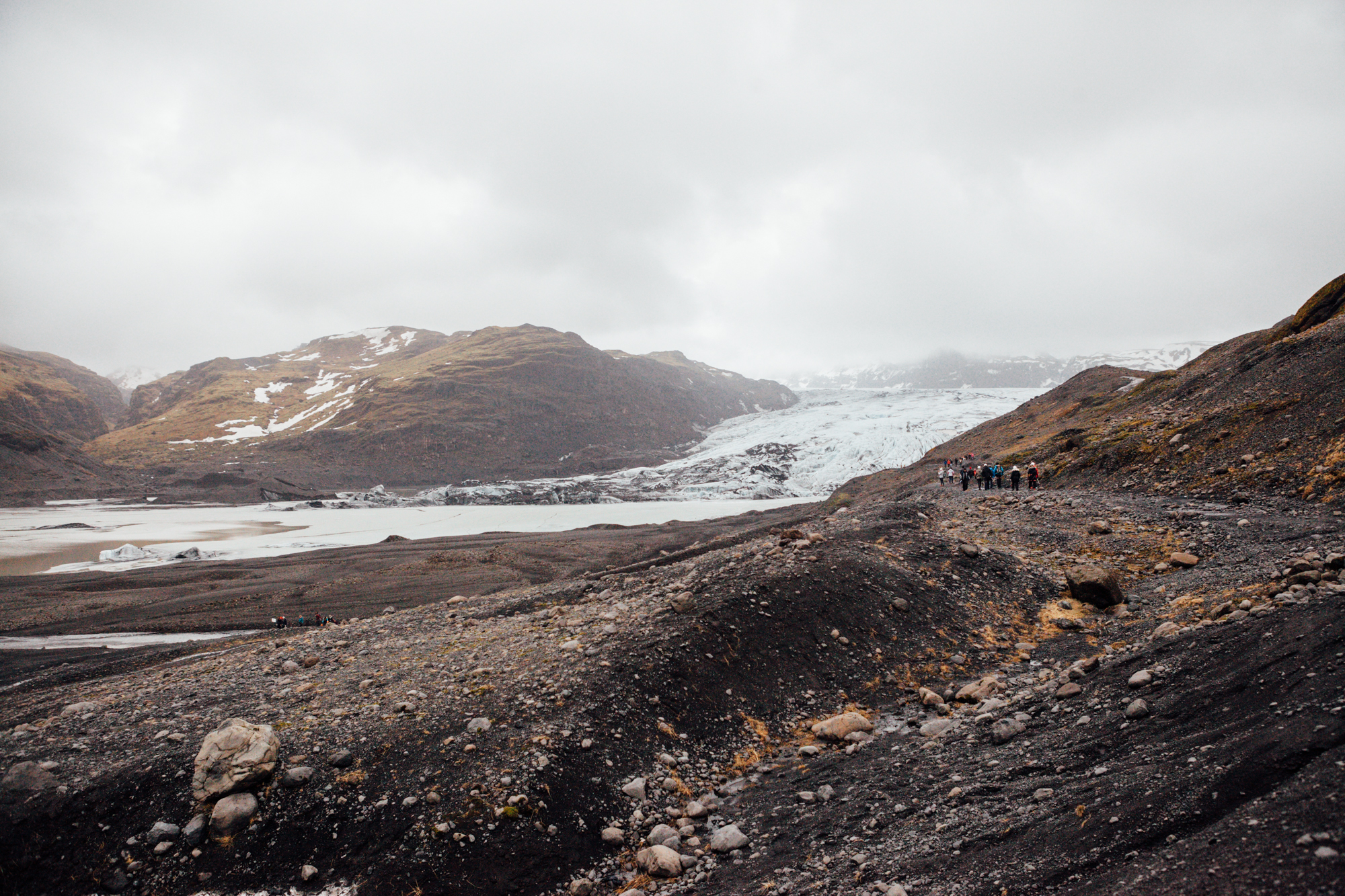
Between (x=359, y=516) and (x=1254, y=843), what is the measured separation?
8389cm

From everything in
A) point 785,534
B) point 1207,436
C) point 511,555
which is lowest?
point 511,555

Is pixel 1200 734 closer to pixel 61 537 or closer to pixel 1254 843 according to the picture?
pixel 1254 843

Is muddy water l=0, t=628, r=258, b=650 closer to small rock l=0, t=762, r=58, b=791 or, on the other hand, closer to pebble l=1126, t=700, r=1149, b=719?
small rock l=0, t=762, r=58, b=791

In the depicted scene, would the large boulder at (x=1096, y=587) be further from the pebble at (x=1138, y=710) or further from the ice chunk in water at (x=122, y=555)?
the ice chunk in water at (x=122, y=555)

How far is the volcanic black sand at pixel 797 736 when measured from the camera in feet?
14.2

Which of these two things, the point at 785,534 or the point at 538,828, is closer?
the point at 538,828

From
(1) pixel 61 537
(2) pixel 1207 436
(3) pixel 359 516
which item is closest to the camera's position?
(2) pixel 1207 436

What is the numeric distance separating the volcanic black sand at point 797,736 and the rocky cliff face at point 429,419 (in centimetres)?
11475

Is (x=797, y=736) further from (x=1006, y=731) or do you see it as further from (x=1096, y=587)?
(x=1096, y=587)

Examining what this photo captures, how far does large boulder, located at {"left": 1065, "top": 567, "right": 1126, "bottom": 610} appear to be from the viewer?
1061 centimetres

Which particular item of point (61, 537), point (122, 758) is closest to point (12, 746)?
point (122, 758)

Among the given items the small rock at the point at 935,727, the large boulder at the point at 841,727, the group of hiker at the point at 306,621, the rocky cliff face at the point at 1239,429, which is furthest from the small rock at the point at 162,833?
the rocky cliff face at the point at 1239,429

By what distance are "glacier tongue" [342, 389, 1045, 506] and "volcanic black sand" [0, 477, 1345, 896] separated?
75.8 meters

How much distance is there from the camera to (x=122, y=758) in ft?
25.7
